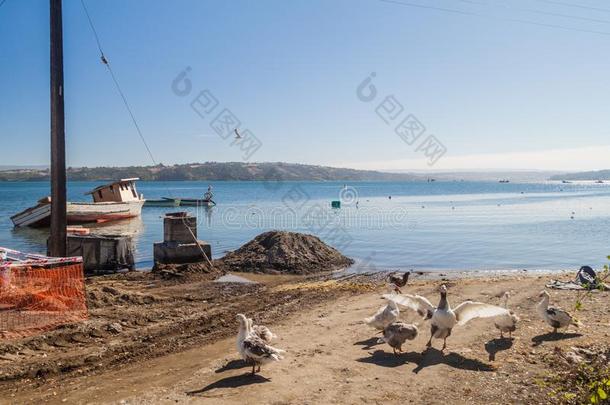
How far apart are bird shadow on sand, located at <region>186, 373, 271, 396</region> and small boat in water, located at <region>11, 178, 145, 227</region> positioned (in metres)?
38.8

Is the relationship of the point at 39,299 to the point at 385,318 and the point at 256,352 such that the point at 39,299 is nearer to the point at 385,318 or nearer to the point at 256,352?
the point at 256,352

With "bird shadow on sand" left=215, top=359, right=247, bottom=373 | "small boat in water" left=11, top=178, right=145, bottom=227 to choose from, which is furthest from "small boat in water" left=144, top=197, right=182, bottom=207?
"bird shadow on sand" left=215, top=359, right=247, bottom=373

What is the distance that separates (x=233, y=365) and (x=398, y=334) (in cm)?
301

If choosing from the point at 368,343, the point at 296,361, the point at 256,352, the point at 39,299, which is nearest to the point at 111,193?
the point at 39,299

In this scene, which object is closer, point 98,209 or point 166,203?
point 98,209

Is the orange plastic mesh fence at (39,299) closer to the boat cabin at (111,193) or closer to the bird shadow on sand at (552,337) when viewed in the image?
the bird shadow on sand at (552,337)

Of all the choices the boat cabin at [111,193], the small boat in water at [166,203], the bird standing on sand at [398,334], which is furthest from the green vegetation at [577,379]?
the small boat in water at [166,203]

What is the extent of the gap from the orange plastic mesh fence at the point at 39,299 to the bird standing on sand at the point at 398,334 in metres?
7.09

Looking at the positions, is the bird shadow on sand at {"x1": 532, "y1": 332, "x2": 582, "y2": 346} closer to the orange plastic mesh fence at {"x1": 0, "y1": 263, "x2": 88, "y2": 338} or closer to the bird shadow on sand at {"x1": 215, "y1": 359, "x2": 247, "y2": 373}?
the bird shadow on sand at {"x1": 215, "y1": 359, "x2": 247, "y2": 373}

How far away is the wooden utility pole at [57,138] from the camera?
12914mm

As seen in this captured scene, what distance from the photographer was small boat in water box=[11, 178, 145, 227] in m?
41.0

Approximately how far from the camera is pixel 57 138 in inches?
522

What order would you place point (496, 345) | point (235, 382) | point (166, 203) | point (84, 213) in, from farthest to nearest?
1. point (166, 203)
2. point (84, 213)
3. point (496, 345)
4. point (235, 382)

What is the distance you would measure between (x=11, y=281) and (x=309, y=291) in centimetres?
842
